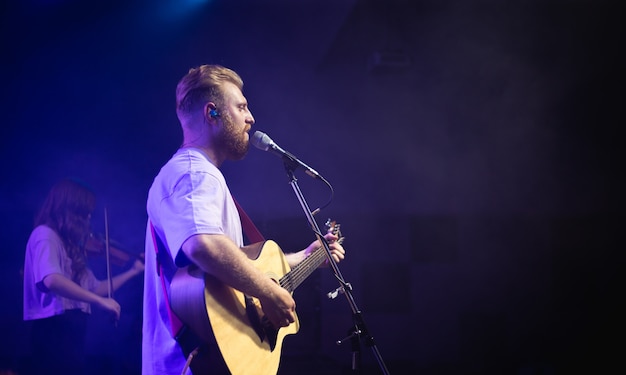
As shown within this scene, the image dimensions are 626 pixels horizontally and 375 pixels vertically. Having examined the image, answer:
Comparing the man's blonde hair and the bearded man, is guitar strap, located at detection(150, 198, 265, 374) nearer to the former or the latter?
the bearded man

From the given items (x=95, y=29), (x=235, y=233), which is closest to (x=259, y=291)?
(x=235, y=233)

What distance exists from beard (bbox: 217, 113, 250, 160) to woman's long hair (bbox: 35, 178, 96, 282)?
2.19 metres

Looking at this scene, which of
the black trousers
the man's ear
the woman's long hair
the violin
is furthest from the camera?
the violin

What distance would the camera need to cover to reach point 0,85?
5359 millimetres

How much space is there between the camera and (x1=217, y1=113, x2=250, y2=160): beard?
2279 millimetres

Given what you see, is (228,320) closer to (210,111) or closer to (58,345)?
(210,111)

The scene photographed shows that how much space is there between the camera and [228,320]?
1.85m

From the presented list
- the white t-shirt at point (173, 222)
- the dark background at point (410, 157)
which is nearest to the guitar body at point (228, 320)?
the white t-shirt at point (173, 222)

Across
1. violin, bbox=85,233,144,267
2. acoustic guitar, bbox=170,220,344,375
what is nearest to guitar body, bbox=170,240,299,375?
acoustic guitar, bbox=170,220,344,375

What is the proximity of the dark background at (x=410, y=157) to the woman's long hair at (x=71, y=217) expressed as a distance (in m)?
1.40

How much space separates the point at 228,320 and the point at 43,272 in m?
2.46

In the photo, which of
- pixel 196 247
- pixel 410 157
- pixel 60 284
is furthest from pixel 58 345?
pixel 410 157

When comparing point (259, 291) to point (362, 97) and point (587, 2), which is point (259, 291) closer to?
point (362, 97)

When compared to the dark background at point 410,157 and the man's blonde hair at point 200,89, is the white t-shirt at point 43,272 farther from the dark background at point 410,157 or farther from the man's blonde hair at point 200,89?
the man's blonde hair at point 200,89
